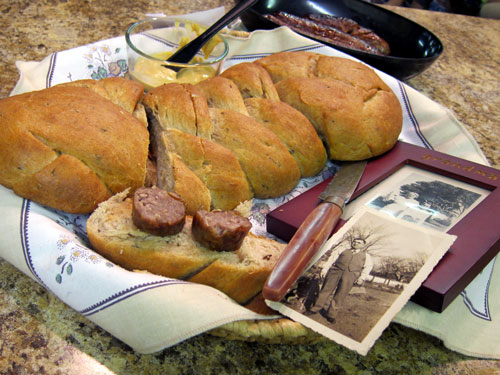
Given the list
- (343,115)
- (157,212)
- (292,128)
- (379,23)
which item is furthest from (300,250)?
(379,23)

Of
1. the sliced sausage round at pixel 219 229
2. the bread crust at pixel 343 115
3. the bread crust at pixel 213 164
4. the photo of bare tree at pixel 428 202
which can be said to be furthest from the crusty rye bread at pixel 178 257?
the bread crust at pixel 343 115

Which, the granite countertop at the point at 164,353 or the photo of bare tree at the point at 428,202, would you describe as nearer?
the granite countertop at the point at 164,353

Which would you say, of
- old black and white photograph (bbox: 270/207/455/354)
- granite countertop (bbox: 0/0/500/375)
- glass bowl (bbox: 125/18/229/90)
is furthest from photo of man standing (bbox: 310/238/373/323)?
glass bowl (bbox: 125/18/229/90)

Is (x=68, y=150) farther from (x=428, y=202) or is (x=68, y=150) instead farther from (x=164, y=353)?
(x=428, y=202)

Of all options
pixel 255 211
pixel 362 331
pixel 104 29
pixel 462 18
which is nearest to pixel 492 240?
pixel 362 331

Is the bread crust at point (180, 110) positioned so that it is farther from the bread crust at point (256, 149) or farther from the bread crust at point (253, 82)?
the bread crust at point (253, 82)

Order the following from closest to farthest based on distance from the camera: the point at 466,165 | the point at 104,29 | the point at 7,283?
the point at 7,283 < the point at 466,165 < the point at 104,29

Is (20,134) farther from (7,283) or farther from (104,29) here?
(104,29)
